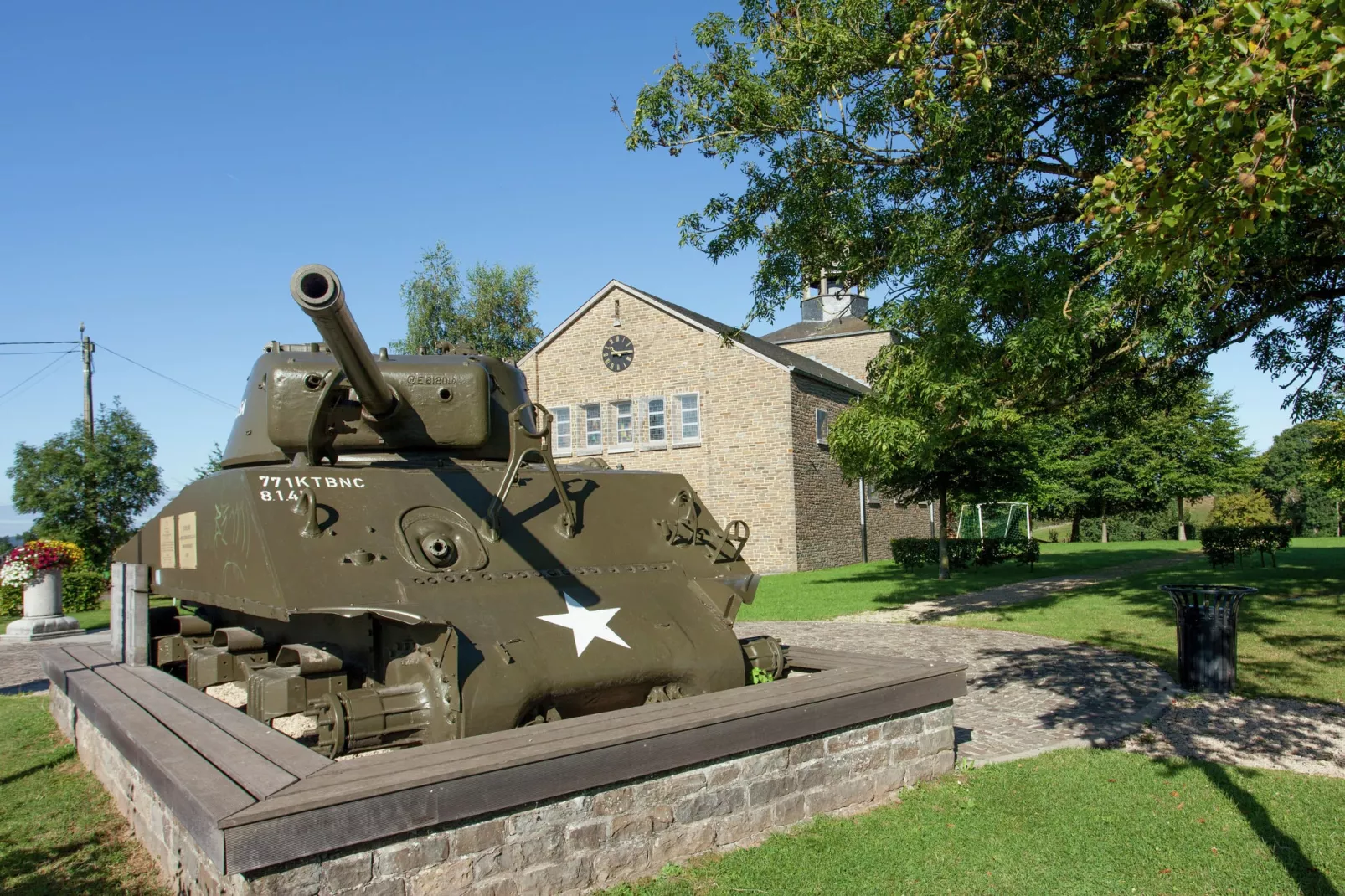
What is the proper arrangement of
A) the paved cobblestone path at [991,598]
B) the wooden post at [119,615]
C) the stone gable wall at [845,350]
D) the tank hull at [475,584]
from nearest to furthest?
1. the tank hull at [475,584]
2. the wooden post at [119,615]
3. the paved cobblestone path at [991,598]
4. the stone gable wall at [845,350]

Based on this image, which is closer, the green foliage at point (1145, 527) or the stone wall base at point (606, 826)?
the stone wall base at point (606, 826)

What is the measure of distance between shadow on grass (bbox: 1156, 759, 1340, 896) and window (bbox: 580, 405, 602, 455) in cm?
2349

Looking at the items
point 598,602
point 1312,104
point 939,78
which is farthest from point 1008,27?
point 598,602

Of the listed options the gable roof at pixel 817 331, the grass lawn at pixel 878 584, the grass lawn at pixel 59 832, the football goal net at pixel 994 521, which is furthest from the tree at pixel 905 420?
the gable roof at pixel 817 331

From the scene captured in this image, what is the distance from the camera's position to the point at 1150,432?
45.6m

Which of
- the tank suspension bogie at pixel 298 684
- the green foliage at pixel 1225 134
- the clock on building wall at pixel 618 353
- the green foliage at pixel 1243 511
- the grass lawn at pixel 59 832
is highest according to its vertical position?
the clock on building wall at pixel 618 353

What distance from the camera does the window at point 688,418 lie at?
27.7m

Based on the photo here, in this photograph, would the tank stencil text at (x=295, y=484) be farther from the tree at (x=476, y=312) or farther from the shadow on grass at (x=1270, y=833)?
the tree at (x=476, y=312)

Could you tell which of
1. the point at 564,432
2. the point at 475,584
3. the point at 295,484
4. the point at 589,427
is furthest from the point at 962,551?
the point at 295,484

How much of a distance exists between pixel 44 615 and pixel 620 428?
619 inches

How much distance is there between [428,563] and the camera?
5.45m

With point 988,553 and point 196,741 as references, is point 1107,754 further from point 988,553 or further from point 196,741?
point 988,553

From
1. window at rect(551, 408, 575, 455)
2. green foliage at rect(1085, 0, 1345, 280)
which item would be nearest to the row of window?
window at rect(551, 408, 575, 455)

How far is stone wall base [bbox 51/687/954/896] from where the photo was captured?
149 inches
